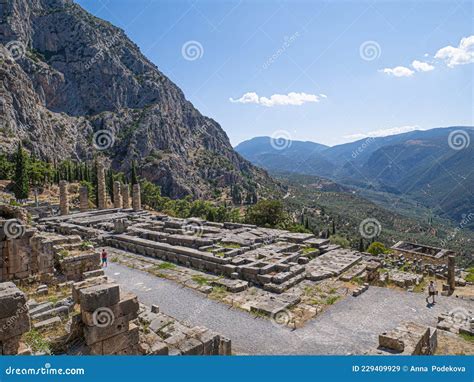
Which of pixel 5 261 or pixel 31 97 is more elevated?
pixel 31 97

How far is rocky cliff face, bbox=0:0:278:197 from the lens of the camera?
90375 millimetres

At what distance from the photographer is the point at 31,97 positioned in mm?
88375

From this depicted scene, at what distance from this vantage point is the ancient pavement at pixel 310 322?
9.92 metres

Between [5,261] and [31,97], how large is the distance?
310 ft

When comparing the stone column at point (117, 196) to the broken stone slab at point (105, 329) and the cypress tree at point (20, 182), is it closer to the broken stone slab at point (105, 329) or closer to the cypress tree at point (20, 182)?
the cypress tree at point (20, 182)

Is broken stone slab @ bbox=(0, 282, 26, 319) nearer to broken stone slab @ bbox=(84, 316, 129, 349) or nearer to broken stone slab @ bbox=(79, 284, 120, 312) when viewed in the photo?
broken stone slab @ bbox=(79, 284, 120, 312)

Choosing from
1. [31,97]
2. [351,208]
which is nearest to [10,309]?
[31,97]

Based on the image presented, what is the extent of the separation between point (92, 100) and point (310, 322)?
387 ft

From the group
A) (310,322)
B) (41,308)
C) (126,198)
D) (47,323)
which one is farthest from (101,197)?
(47,323)

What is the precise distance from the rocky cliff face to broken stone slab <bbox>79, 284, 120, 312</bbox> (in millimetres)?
87157

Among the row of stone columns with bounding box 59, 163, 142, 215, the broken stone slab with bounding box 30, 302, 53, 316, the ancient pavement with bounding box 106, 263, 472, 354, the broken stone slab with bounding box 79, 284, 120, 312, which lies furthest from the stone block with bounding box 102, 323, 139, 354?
the row of stone columns with bounding box 59, 163, 142, 215

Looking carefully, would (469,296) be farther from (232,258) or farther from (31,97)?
(31,97)

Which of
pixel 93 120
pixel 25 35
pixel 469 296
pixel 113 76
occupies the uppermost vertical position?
pixel 25 35

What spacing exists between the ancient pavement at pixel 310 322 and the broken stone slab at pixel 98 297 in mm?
4506
